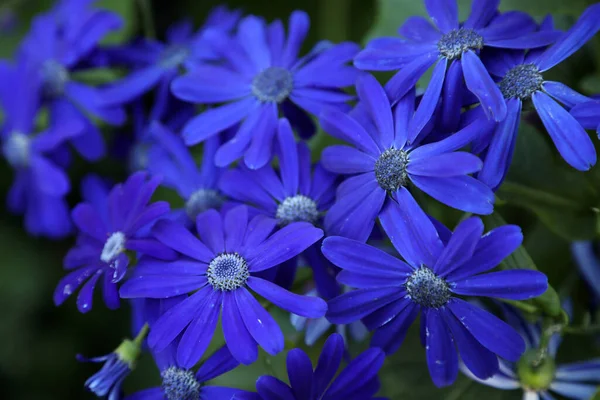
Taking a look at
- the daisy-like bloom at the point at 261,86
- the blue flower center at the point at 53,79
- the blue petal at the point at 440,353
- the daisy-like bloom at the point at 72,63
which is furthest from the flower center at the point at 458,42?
the blue flower center at the point at 53,79

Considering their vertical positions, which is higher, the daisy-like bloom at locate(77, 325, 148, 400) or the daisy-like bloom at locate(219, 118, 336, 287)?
the daisy-like bloom at locate(219, 118, 336, 287)

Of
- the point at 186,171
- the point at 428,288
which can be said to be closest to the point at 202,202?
the point at 186,171

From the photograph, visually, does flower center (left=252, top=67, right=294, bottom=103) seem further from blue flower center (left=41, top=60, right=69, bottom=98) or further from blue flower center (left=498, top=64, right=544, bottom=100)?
blue flower center (left=41, top=60, right=69, bottom=98)

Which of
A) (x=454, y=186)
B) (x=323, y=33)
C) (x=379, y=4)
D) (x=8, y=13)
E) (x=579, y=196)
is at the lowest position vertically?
(x=454, y=186)

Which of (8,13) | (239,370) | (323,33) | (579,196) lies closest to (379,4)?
(323,33)

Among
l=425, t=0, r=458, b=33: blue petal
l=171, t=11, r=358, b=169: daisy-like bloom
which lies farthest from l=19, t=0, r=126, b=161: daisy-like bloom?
l=425, t=0, r=458, b=33: blue petal

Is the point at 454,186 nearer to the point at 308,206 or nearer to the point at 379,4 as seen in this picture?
the point at 308,206
